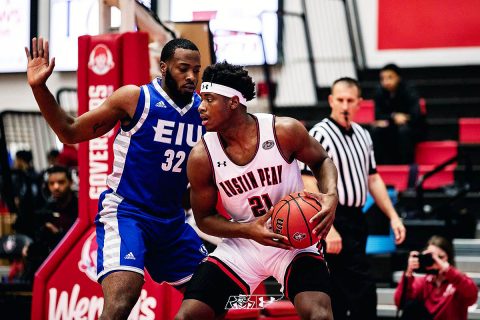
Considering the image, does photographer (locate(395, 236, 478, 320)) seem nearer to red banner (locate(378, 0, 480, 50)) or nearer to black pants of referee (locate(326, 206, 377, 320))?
black pants of referee (locate(326, 206, 377, 320))

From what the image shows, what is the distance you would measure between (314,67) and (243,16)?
231 cm

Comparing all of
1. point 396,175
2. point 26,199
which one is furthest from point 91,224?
point 396,175

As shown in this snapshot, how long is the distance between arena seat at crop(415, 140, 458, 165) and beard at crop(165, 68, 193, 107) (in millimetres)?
5832

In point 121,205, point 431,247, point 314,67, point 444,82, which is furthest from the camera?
point 314,67

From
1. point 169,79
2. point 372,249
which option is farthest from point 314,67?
point 169,79

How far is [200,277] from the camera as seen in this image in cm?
480

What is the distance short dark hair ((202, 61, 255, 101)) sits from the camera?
4836 millimetres

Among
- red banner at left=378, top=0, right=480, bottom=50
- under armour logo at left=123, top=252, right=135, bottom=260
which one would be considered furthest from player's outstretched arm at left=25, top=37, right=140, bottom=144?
red banner at left=378, top=0, right=480, bottom=50

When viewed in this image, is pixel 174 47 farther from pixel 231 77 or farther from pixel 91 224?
pixel 91 224

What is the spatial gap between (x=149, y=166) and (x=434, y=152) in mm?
6073

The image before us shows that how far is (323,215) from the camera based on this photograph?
15.1 feet

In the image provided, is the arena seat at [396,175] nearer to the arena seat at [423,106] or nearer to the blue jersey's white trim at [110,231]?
the arena seat at [423,106]

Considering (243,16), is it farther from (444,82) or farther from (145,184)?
(145,184)

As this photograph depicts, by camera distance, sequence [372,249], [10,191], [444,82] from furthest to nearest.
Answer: [444,82]
[10,191]
[372,249]
